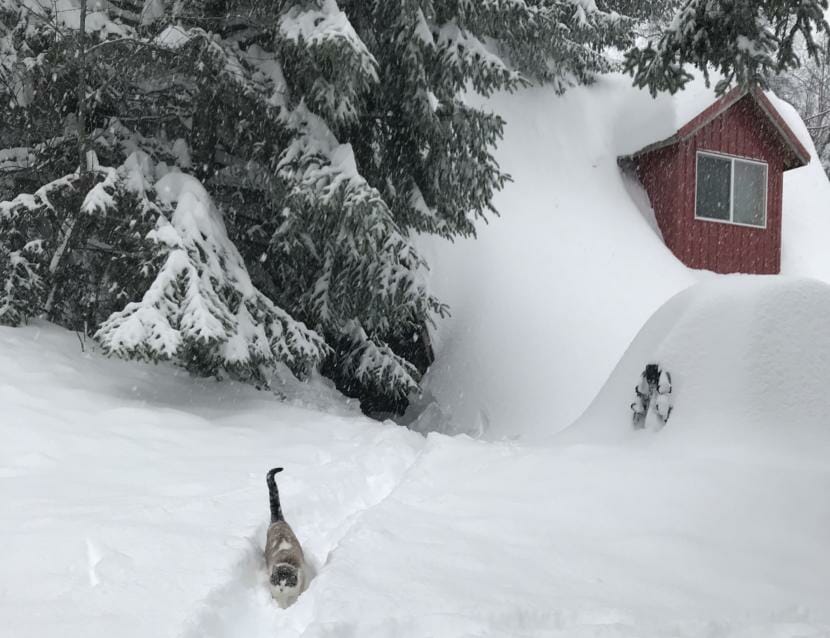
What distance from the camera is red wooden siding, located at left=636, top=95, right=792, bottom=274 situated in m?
14.2

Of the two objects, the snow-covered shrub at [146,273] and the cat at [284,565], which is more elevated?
the snow-covered shrub at [146,273]

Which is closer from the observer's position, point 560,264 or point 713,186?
point 560,264

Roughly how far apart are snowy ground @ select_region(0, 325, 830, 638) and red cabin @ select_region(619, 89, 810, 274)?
942 centimetres

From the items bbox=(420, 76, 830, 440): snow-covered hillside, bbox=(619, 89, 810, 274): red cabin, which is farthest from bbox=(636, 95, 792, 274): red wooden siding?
bbox=(420, 76, 830, 440): snow-covered hillside

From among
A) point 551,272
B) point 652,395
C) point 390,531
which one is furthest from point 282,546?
point 551,272

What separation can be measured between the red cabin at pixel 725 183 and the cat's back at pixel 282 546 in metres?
12.0

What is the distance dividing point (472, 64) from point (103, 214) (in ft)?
13.2

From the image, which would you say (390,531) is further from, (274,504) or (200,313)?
(200,313)

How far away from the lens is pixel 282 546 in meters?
3.62

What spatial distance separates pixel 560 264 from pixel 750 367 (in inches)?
305

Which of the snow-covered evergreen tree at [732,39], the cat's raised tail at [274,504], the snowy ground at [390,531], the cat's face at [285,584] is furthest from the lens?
the snow-covered evergreen tree at [732,39]

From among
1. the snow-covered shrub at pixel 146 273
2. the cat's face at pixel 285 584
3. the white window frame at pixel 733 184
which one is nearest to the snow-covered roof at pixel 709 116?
the white window frame at pixel 733 184

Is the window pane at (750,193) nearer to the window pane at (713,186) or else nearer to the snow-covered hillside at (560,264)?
the window pane at (713,186)

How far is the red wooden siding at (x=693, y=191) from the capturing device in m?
14.2
